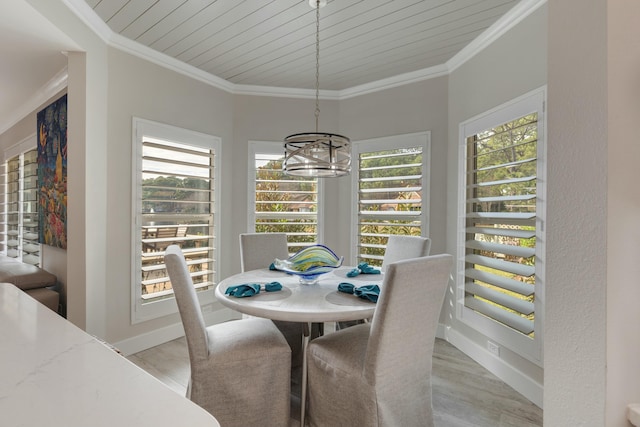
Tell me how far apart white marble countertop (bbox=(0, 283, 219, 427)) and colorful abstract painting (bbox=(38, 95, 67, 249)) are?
9.47 feet

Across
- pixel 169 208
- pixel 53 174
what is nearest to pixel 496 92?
pixel 169 208

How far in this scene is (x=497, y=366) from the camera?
250 cm

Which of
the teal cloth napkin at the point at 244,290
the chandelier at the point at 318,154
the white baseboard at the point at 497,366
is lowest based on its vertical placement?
the white baseboard at the point at 497,366

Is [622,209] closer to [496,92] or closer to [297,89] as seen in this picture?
[496,92]

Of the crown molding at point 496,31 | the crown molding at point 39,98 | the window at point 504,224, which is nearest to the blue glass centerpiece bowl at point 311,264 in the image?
the window at point 504,224

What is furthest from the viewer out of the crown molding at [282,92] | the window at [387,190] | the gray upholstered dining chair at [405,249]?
the crown molding at [282,92]

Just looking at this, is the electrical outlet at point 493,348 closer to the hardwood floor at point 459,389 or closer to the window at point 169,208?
the hardwood floor at point 459,389

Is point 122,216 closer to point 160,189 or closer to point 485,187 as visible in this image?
point 160,189

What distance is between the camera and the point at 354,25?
2539mm

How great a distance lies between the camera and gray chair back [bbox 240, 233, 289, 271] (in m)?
2.97

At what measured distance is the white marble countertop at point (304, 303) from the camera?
5.61ft

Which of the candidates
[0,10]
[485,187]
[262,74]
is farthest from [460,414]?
[0,10]

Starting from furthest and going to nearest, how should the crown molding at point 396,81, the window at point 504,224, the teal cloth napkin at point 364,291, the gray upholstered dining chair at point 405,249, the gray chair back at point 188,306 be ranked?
the crown molding at point 396,81
the gray upholstered dining chair at point 405,249
the window at point 504,224
the teal cloth napkin at point 364,291
the gray chair back at point 188,306

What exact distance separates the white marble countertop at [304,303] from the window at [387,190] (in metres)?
1.16
